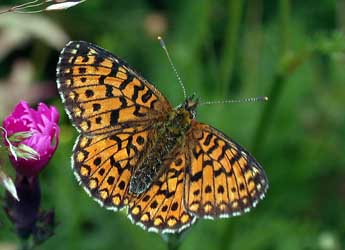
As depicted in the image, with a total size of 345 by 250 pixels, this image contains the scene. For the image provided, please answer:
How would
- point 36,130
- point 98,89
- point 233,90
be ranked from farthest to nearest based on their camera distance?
point 233,90 → point 98,89 → point 36,130

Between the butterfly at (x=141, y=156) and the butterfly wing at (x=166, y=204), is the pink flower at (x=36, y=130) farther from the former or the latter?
the butterfly wing at (x=166, y=204)

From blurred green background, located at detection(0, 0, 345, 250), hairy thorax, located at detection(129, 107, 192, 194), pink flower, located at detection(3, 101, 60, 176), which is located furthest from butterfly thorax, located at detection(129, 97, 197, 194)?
blurred green background, located at detection(0, 0, 345, 250)

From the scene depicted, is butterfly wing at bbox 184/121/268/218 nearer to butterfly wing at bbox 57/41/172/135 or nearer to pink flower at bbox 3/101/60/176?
butterfly wing at bbox 57/41/172/135

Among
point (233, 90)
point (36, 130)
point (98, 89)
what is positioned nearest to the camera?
point (36, 130)

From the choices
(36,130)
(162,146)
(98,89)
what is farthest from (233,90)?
(36,130)

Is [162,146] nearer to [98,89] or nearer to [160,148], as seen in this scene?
[160,148]

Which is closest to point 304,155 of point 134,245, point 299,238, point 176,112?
point 299,238

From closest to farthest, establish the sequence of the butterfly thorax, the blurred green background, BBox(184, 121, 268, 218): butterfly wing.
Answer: BBox(184, 121, 268, 218): butterfly wing, the butterfly thorax, the blurred green background
